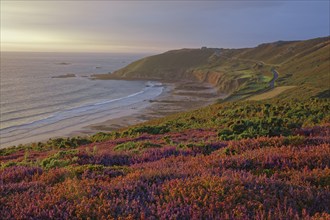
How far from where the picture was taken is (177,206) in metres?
4.96

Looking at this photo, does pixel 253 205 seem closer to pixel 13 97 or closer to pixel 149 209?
pixel 149 209

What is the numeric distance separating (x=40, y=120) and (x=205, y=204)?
185 ft

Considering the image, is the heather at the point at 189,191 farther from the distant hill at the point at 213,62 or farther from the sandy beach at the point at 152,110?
the distant hill at the point at 213,62

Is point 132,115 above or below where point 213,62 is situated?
below

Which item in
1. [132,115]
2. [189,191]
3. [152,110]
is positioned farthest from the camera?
[152,110]

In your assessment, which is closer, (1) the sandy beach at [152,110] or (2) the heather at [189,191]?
(2) the heather at [189,191]

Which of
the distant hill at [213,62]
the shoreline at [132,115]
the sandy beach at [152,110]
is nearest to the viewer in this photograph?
the shoreline at [132,115]

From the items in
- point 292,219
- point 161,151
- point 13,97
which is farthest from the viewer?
point 13,97

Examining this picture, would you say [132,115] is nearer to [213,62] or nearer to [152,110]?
[152,110]

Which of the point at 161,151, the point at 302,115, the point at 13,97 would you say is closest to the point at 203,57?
the point at 13,97

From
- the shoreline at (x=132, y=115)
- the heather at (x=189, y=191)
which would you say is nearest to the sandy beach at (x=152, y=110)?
the shoreline at (x=132, y=115)

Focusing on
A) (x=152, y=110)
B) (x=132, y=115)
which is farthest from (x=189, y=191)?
(x=152, y=110)

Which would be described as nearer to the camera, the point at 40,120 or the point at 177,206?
the point at 177,206

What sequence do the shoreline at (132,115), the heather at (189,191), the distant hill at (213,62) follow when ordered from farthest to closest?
the distant hill at (213,62) → the shoreline at (132,115) → the heather at (189,191)
